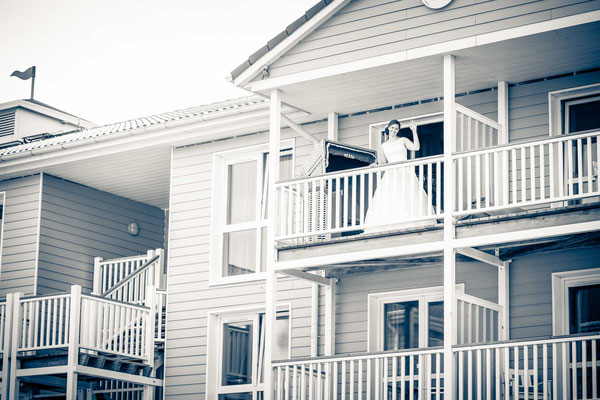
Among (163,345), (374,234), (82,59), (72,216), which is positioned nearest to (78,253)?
(72,216)

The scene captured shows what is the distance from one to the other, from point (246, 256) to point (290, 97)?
3.13 m

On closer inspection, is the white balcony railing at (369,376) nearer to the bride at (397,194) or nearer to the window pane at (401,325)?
the window pane at (401,325)

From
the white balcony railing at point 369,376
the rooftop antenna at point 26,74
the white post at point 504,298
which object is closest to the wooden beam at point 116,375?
the white balcony railing at point 369,376

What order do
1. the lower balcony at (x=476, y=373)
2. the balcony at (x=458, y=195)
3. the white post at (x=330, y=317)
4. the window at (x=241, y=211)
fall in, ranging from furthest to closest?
the window at (x=241, y=211) < the white post at (x=330, y=317) < the balcony at (x=458, y=195) < the lower balcony at (x=476, y=373)

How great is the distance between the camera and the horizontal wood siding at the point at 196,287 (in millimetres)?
18000

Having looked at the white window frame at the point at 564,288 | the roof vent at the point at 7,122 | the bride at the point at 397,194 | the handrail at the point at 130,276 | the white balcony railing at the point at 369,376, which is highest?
the roof vent at the point at 7,122

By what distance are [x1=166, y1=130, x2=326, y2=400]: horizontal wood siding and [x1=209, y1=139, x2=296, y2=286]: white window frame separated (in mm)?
92

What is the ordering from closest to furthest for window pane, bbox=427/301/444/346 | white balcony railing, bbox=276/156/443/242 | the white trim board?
the white trim board, white balcony railing, bbox=276/156/443/242, window pane, bbox=427/301/444/346

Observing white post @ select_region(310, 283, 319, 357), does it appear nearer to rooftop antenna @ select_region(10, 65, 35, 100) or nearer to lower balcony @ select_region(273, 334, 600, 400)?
lower balcony @ select_region(273, 334, 600, 400)

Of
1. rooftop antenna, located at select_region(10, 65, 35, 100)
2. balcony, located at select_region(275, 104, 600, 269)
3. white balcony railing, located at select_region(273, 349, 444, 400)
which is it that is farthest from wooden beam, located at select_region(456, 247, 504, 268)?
rooftop antenna, located at select_region(10, 65, 35, 100)

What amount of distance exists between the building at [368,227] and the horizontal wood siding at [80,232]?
17cm

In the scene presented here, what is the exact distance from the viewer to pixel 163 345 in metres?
19.6

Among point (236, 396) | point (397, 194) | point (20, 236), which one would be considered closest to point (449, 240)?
point (397, 194)

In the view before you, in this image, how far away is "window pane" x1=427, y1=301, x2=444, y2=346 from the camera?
54.0ft
